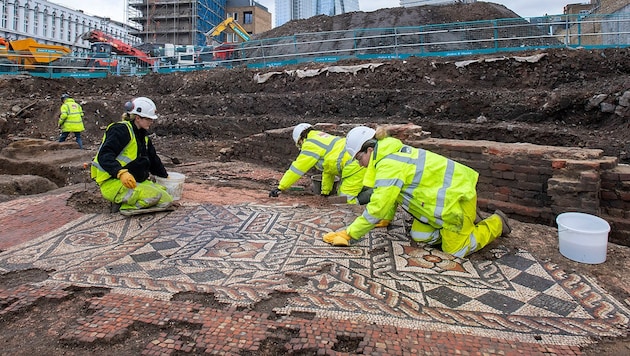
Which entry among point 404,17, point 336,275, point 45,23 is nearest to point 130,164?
point 336,275

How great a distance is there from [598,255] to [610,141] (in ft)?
18.7

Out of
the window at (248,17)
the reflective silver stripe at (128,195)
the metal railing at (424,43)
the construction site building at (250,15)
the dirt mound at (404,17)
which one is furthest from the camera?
the window at (248,17)

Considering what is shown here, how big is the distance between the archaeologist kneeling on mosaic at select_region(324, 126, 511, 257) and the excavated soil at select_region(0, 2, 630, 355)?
12.4 inches

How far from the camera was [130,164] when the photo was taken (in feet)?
15.6

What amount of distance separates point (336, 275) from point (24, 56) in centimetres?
2143

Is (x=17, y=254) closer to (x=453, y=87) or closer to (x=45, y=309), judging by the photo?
(x=45, y=309)

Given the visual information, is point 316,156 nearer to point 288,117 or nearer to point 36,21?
point 288,117

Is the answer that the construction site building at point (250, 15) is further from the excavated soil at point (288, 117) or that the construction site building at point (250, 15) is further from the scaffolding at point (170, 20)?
the excavated soil at point (288, 117)

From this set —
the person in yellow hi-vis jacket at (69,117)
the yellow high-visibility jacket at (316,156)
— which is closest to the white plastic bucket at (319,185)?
the yellow high-visibility jacket at (316,156)

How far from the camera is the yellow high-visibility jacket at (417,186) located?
3334mm

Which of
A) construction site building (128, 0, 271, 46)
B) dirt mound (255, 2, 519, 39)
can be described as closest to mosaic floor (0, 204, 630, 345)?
dirt mound (255, 2, 519, 39)

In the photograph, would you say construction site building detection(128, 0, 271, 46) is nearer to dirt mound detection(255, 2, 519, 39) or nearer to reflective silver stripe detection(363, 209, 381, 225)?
dirt mound detection(255, 2, 519, 39)

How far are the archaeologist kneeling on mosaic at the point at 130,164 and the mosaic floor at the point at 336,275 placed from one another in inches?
15.6

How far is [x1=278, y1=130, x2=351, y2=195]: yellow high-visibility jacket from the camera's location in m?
5.30
